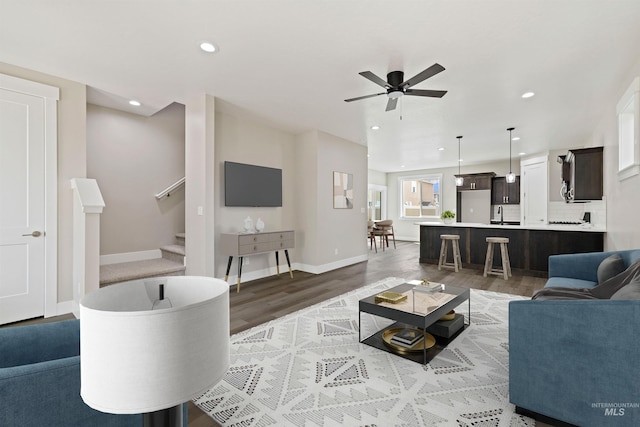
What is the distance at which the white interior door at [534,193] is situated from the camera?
25.0ft

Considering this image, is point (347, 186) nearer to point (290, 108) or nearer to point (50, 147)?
point (290, 108)

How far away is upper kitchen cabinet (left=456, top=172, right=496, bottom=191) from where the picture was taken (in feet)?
29.0

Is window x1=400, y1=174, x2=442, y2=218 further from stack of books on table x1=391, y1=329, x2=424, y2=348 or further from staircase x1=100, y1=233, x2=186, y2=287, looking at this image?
stack of books on table x1=391, y1=329, x2=424, y2=348

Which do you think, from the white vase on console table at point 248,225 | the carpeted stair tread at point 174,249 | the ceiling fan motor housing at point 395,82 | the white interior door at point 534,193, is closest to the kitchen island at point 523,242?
the white interior door at point 534,193

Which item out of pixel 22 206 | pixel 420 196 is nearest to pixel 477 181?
pixel 420 196

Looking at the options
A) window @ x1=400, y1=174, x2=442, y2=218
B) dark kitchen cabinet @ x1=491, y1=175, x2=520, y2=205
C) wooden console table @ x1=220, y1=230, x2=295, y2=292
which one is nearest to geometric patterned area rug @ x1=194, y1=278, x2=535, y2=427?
wooden console table @ x1=220, y1=230, x2=295, y2=292

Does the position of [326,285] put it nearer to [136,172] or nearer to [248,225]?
[248,225]

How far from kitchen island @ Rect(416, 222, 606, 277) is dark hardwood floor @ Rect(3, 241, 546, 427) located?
28cm

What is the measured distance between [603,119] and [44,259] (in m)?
7.76

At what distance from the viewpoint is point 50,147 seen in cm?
336

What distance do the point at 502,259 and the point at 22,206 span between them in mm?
6674

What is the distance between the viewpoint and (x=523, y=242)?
5785 millimetres

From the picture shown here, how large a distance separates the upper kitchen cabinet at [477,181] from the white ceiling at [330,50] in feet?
13.7

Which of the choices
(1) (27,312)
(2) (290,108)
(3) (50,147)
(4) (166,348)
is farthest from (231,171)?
(4) (166,348)
